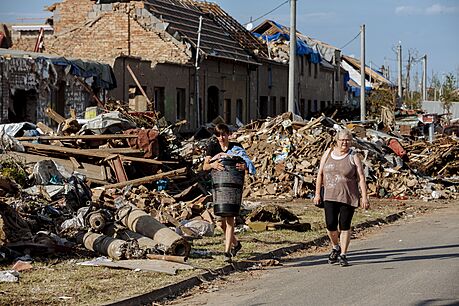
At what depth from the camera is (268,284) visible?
1145 cm

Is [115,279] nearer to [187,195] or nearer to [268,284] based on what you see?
[268,284]

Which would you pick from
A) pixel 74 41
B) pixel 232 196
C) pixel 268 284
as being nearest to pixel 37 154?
pixel 232 196

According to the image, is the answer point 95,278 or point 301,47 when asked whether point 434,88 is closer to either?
point 301,47

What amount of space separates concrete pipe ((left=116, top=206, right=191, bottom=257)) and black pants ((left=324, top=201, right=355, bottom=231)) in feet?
6.94

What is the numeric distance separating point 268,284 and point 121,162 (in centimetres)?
909

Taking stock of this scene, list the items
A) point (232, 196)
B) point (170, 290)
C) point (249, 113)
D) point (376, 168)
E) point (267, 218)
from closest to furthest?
point (170, 290), point (232, 196), point (267, 218), point (376, 168), point (249, 113)

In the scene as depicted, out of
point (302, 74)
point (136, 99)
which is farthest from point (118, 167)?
point (302, 74)

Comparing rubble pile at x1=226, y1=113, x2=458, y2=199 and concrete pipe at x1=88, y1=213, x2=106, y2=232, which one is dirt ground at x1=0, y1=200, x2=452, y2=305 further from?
rubble pile at x1=226, y1=113, x2=458, y2=199

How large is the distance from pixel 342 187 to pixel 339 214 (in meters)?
0.44

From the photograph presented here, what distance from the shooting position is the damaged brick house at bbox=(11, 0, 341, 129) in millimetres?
36625

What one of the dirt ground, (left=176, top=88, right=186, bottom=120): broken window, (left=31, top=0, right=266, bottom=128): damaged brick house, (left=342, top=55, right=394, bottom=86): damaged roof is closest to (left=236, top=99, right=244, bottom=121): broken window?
(left=31, top=0, right=266, bottom=128): damaged brick house

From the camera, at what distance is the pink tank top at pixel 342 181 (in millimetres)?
12664

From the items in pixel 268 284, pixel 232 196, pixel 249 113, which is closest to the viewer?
pixel 268 284

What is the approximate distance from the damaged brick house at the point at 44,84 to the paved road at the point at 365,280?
49.5 ft
